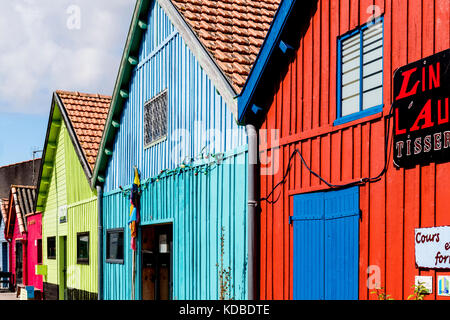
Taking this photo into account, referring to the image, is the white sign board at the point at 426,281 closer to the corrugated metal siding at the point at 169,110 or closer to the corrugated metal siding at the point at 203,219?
the corrugated metal siding at the point at 203,219

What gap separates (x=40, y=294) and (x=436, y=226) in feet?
63.8

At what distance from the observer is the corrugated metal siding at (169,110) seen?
11.2 metres

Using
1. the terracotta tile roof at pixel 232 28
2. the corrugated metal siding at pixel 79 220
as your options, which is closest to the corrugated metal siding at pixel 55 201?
the corrugated metal siding at pixel 79 220

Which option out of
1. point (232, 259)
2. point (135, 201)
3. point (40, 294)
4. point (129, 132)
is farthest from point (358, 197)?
point (40, 294)

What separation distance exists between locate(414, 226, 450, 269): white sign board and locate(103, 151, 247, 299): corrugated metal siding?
3693mm

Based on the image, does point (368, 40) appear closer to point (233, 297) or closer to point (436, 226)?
point (436, 226)

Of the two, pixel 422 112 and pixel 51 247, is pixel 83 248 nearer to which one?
pixel 51 247

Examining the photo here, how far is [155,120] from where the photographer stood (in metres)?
14.0

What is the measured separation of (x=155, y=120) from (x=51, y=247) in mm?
11792

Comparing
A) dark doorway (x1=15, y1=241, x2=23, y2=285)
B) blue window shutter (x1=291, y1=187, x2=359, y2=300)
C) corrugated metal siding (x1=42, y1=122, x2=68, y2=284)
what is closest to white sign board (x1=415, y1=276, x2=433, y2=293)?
blue window shutter (x1=291, y1=187, x2=359, y2=300)

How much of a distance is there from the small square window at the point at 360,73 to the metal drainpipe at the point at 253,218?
1865 mm

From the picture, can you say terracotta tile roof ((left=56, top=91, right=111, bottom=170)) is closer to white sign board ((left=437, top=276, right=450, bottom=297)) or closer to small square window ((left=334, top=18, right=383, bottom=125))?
small square window ((left=334, top=18, right=383, bottom=125))

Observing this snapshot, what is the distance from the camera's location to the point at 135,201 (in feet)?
49.0

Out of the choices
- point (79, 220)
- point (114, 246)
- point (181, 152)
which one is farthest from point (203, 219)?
point (79, 220)
